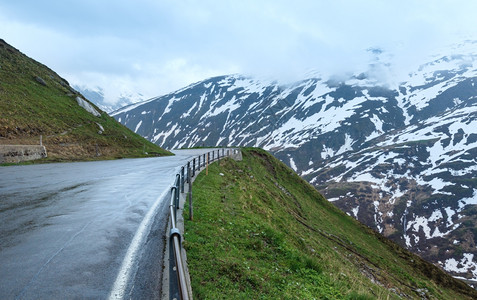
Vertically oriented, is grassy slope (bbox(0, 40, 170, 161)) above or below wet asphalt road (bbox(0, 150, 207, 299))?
above

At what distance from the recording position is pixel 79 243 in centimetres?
758

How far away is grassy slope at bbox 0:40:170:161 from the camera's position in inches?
1399

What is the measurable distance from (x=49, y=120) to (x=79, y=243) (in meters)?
41.8

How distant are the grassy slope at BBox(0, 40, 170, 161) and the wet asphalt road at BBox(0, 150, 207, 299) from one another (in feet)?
79.4

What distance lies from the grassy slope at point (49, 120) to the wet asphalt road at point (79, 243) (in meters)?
24.2

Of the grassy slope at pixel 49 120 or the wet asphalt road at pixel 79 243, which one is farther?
the grassy slope at pixel 49 120

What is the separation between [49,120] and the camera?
41.8 meters

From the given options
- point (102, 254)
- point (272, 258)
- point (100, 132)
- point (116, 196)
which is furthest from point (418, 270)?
point (100, 132)

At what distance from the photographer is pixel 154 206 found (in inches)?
489

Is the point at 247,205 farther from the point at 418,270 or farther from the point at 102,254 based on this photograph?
the point at 418,270

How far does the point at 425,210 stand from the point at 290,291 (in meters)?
184

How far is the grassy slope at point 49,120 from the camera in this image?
3553cm

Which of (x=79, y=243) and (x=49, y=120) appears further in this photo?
(x=49, y=120)

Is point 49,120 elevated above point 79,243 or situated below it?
above
